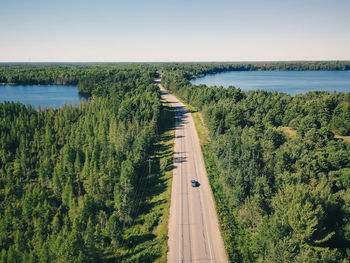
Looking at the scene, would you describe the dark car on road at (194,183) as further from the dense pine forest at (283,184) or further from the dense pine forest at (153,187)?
the dense pine forest at (283,184)

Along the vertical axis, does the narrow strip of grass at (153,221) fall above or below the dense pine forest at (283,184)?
below

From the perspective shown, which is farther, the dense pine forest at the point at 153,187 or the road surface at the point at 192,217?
the road surface at the point at 192,217

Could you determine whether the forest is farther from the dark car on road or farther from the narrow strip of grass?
the dark car on road

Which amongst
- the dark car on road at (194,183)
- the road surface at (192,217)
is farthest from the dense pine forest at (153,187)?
the dark car on road at (194,183)

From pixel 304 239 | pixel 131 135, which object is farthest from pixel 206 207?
pixel 131 135

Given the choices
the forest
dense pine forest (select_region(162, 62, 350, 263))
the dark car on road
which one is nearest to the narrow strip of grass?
the forest

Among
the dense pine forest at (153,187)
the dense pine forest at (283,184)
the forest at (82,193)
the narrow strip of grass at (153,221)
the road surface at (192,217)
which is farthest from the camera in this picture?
the forest at (82,193)

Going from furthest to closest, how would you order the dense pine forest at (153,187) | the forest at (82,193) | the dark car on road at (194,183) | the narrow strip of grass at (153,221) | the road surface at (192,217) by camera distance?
1. the dark car on road at (194,183)
2. the forest at (82,193)
3. the narrow strip of grass at (153,221)
4. the road surface at (192,217)
5. the dense pine forest at (153,187)
